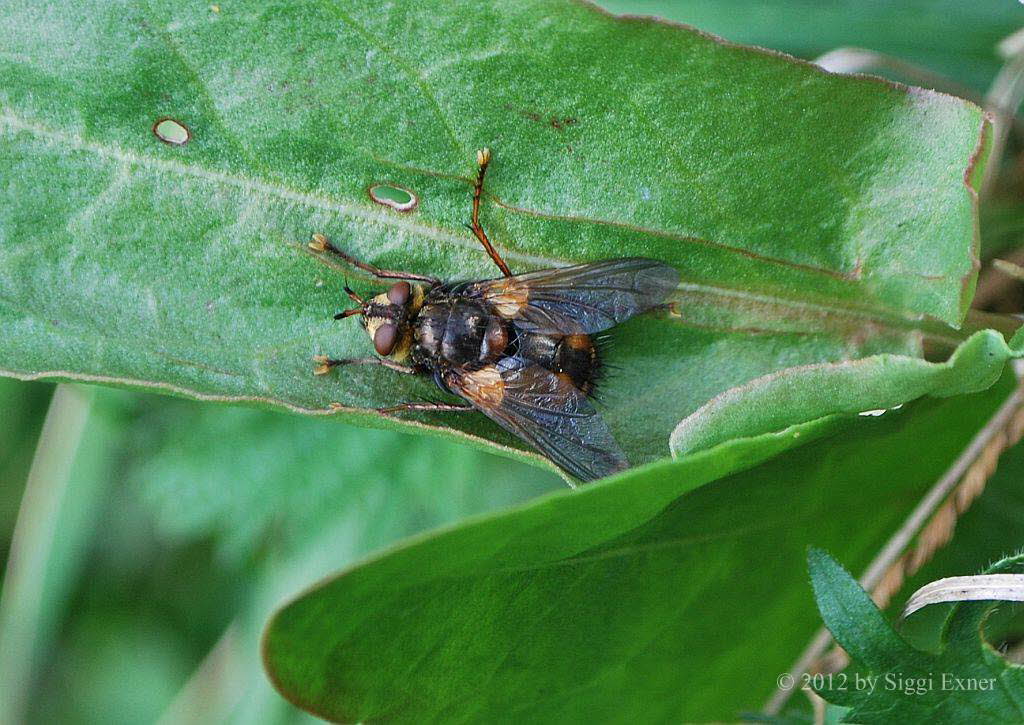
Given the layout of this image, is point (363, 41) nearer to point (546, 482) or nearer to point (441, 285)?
point (441, 285)

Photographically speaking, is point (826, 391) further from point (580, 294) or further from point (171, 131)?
point (171, 131)

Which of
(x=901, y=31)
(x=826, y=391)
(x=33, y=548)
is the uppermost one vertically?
(x=901, y=31)

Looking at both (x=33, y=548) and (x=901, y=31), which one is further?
(x=33, y=548)

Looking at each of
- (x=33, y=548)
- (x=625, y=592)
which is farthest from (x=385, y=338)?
(x=33, y=548)

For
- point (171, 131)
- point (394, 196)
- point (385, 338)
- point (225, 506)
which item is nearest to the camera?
point (171, 131)

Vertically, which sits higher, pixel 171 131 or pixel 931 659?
pixel 171 131

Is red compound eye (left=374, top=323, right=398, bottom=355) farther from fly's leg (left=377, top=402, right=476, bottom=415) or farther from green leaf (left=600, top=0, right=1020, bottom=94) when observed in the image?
green leaf (left=600, top=0, right=1020, bottom=94)

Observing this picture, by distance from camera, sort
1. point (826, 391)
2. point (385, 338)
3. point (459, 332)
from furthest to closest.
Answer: point (459, 332), point (385, 338), point (826, 391)

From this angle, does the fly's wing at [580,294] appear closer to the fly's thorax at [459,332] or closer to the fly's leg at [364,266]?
the fly's thorax at [459,332]

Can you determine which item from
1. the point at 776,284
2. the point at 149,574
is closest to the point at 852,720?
the point at 776,284
